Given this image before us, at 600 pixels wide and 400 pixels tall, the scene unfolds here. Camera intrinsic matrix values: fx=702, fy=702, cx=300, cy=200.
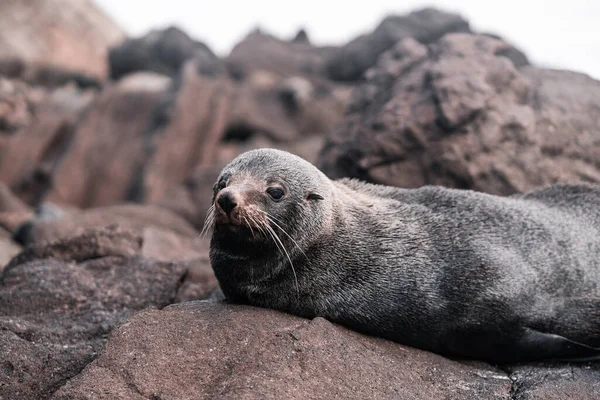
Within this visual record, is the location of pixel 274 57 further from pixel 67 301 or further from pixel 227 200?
pixel 227 200

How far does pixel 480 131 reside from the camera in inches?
296

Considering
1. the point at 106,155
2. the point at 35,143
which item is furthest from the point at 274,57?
the point at 106,155

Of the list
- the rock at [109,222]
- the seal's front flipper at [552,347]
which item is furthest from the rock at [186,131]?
the seal's front flipper at [552,347]

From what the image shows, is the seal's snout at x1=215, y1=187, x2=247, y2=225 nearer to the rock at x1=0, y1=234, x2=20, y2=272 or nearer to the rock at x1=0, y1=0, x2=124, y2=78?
the rock at x1=0, y1=234, x2=20, y2=272

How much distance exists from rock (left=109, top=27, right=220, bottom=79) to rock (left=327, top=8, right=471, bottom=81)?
4.49 meters

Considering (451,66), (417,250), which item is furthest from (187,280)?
(451,66)

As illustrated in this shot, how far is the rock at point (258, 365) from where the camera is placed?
3.78m

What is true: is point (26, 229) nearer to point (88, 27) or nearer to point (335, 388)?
point (335, 388)

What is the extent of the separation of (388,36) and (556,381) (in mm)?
14403

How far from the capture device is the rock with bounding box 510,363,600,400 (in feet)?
13.2

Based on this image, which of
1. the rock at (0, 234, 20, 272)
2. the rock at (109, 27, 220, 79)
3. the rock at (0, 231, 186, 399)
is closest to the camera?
the rock at (0, 231, 186, 399)

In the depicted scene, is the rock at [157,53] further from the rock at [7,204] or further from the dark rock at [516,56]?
the dark rock at [516,56]

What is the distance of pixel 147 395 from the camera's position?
3738 mm

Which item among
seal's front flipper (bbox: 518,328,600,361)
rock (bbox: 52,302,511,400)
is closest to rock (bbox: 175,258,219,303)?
rock (bbox: 52,302,511,400)
